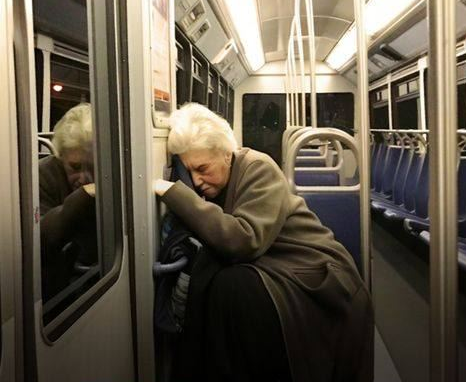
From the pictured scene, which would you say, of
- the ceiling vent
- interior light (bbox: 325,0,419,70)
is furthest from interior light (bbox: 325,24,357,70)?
the ceiling vent

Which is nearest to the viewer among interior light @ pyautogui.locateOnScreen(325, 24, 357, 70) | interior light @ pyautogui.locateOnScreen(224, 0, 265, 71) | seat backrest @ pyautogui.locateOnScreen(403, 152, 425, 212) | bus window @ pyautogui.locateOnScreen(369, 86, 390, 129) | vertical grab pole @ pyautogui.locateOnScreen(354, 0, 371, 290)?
vertical grab pole @ pyautogui.locateOnScreen(354, 0, 371, 290)

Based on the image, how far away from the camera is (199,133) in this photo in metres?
1.87

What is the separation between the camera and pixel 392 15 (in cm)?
457

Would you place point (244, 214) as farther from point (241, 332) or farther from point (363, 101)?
point (363, 101)

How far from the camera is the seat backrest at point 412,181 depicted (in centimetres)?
570

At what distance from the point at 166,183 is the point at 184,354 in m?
0.59

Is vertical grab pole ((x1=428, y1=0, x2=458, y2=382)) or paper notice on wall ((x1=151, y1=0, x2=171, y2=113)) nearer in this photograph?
vertical grab pole ((x1=428, y1=0, x2=458, y2=382))

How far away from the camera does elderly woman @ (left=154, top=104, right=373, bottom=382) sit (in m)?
1.64

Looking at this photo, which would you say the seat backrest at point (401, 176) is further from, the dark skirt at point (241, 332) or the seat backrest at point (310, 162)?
the dark skirt at point (241, 332)

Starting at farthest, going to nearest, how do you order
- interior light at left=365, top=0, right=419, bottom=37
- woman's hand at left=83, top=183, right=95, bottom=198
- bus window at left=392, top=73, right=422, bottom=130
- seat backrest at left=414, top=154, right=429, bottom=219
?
1. bus window at left=392, top=73, right=422, bottom=130
2. seat backrest at left=414, top=154, right=429, bottom=219
3. interior light at left=365, top=0, right=419, bottom=37
4. woman's hand at left=83, top=183, right=95, bottom=198

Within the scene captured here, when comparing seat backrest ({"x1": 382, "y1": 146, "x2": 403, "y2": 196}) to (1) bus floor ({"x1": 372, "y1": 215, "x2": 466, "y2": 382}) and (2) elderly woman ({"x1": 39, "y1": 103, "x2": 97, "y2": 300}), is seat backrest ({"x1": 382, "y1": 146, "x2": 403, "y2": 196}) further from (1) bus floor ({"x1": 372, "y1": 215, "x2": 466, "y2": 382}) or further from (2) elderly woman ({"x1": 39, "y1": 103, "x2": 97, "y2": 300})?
(2) elderly woman ({"x1": 39, "y1": 103, "x2": 97, "y2": 300})

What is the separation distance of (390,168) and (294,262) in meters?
5.74

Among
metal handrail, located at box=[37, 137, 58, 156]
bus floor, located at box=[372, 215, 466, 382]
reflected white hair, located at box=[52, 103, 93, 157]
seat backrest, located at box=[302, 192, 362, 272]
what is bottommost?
bus floor, located at box=[372, 215, 466, 382]

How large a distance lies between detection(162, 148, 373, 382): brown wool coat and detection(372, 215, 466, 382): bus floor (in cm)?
29
